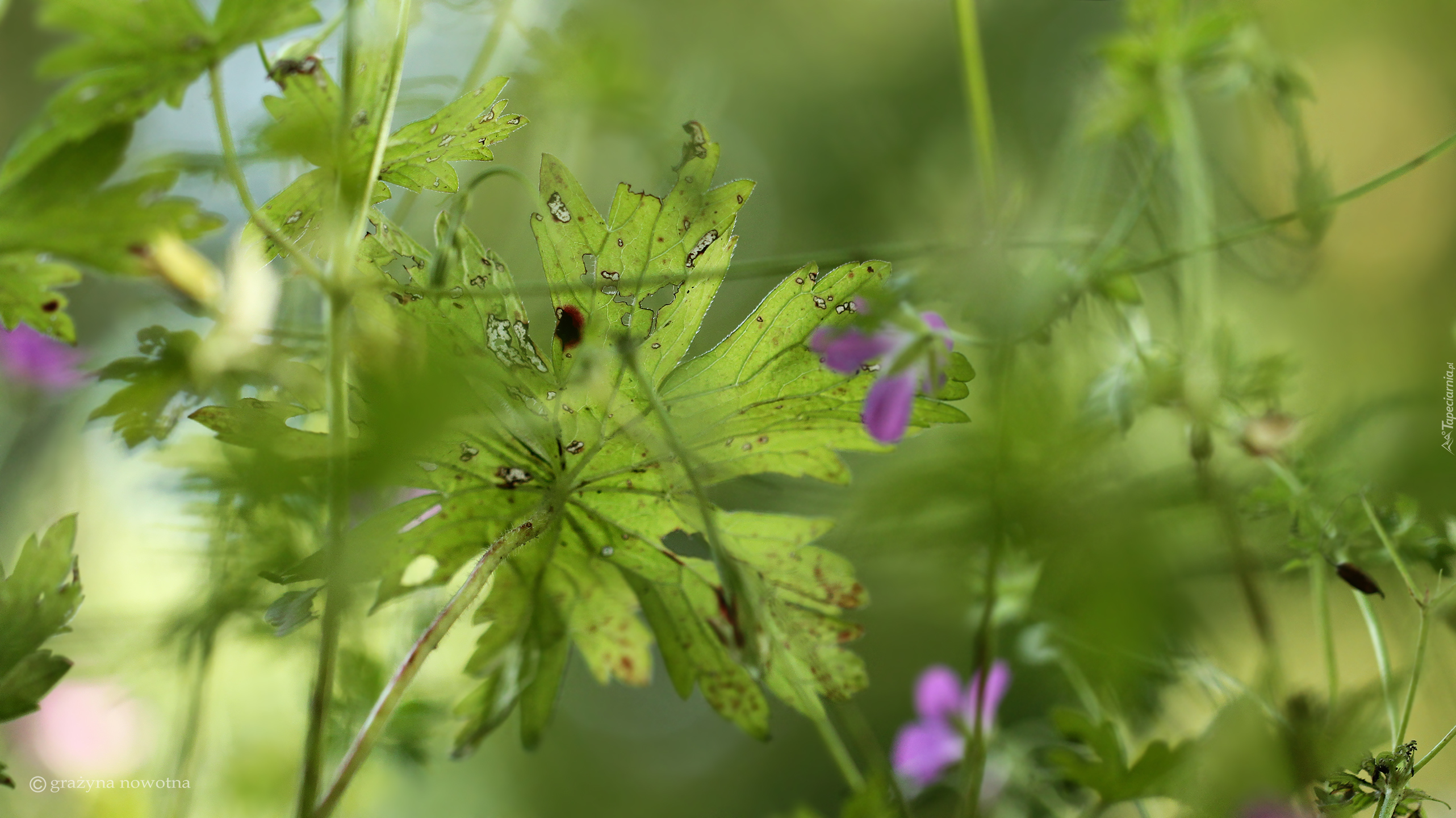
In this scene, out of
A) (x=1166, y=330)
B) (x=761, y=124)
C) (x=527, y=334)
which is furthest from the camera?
(x=761, y=124)

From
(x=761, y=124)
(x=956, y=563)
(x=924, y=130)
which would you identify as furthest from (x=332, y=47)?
(x=761, y=124)

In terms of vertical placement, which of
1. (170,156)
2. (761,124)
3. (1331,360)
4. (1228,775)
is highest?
(761,124)

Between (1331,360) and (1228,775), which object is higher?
(1331,360)

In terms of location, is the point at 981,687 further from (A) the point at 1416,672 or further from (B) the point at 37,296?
(B) the point at 37,296

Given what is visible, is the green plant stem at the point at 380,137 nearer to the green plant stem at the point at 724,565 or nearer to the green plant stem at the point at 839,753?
the green plant stem at the point at 724,565

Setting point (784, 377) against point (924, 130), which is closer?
point (784, 377)

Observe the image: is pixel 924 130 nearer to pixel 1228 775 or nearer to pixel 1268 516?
pixel 1268 516

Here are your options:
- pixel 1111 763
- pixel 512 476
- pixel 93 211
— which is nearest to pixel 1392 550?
pixel 1111 763
